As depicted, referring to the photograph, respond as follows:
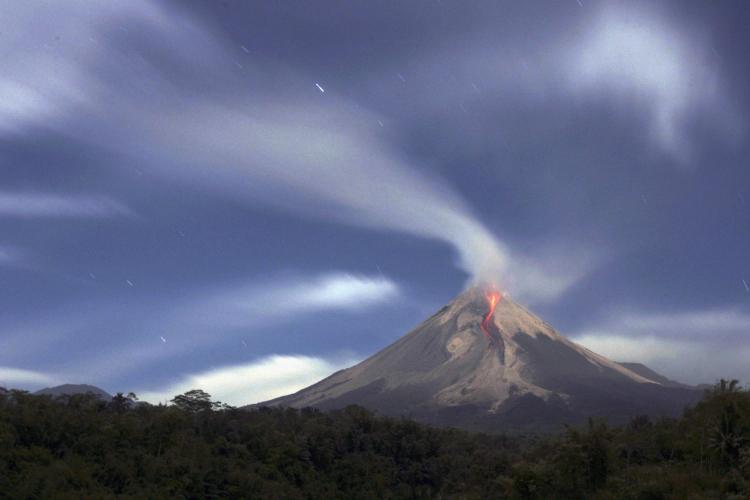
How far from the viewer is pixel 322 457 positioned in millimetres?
64688

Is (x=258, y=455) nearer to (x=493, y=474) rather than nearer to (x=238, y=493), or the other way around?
(x=238, y=493)

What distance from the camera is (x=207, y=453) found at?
55.1 meters

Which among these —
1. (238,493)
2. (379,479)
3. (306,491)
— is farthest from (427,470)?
(238,493)

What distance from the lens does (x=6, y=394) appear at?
54.8 m

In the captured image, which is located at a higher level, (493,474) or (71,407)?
(71,407)

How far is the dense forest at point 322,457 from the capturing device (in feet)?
136

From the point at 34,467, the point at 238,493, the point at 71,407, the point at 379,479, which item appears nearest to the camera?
the point at 34,467

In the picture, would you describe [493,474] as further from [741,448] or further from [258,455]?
[741,448]

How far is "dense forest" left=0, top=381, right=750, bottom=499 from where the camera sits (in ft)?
136

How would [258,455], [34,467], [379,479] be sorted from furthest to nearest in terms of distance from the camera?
[379,479] < [258,455] < [34,467]

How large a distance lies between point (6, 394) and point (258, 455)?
2035cm

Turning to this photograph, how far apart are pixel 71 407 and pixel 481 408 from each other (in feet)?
502

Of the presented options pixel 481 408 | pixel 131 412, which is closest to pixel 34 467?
pixel 131 412

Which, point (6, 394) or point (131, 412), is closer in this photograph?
point (6, 394)
